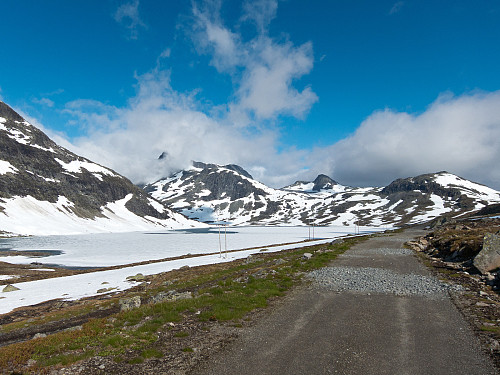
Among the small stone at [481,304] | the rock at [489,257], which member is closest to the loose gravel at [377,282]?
the small stone at [481,304]

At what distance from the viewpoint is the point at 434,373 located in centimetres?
987

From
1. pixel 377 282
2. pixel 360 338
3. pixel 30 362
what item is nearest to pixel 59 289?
pixel 30 362

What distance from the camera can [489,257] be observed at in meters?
25.6

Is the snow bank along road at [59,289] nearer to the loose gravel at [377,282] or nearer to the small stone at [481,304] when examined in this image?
the loose gravel at [377,282]

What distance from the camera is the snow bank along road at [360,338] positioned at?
34.2ft

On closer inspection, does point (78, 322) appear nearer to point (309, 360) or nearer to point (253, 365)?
point (253, 365)

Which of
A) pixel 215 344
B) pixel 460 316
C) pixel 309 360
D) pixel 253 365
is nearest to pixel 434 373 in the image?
pixel 309 360

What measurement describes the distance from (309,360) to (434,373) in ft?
13.9

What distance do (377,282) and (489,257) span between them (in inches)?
422

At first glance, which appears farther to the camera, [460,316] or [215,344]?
[460,316]

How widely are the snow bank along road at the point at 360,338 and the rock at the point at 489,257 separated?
6.49m

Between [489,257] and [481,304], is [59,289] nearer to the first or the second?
[481,304]

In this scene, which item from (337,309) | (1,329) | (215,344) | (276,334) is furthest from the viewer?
(1,329)

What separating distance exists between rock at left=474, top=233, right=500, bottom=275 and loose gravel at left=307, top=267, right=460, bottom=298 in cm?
432
